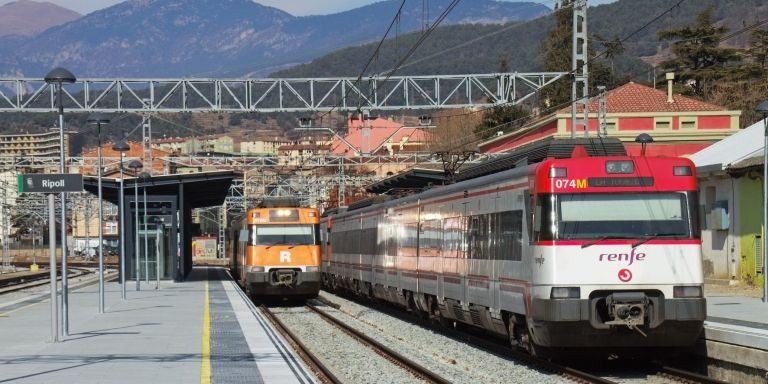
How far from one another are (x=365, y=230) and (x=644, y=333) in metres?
21.1

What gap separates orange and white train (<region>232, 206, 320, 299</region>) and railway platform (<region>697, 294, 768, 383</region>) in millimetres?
17399

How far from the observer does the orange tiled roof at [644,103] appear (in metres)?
73.4

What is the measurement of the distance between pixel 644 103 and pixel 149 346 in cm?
5845

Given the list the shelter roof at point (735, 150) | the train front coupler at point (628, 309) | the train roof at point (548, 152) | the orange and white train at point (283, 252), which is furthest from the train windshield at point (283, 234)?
the train front coupler at point (628, 309)

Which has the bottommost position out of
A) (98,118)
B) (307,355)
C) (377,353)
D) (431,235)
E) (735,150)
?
(377,353)

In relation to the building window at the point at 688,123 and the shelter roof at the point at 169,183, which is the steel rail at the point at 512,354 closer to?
the shelter roof at the point at 169,183

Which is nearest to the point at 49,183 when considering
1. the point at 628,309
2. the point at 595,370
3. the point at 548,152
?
the point at 548,152

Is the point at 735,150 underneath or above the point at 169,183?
above

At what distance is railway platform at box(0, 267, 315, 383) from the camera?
16.1 m

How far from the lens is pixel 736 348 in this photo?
16703mm

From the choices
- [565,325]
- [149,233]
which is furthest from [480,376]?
[149,233]

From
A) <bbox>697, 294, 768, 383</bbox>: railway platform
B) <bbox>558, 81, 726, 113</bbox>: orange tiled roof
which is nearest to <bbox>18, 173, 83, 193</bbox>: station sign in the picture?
<bbox>697, 294, 768, 383</bbox>: railway platform

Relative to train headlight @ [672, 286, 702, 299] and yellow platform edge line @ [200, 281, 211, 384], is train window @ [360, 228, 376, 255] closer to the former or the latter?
yellow platform edge line @ [200, 281, 211, 384]

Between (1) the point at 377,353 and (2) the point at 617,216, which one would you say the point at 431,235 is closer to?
(1) the point at 377,353
